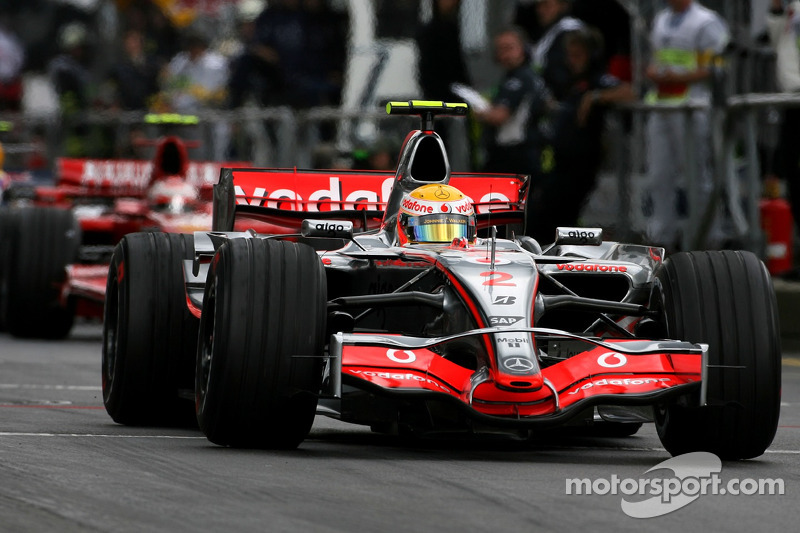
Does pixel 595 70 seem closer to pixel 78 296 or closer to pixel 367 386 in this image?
pixel 78 296

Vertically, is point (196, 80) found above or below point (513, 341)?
above

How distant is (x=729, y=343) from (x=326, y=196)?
3.65 metres

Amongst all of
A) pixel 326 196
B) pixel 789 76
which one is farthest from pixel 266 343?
pixel 789 76

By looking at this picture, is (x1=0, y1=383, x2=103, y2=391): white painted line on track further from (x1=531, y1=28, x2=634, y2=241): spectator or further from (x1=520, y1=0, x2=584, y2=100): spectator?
(x1=520, y1=0, x2=584, y2=100): spectator

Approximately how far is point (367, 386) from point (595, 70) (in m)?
9.42

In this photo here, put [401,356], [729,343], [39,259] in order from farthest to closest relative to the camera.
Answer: [39,259] → [729,343] → [401,356]

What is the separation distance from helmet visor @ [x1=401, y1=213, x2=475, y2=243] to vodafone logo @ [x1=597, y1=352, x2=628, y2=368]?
1704 mm

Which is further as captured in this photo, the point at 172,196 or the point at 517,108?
the point at 172,196

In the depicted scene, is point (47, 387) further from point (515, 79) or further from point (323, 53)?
point (323, 53)

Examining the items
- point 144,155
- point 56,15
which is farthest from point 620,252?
point 56,15

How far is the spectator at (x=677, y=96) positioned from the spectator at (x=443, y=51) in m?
3.48

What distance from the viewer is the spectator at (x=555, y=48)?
53.7 feet

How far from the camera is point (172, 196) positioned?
57.0 feet

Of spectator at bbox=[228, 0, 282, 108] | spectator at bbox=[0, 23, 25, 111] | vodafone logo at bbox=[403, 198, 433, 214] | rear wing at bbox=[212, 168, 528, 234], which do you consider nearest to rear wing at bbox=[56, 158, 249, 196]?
spectator at bbox=[228, 0, 282, 108]
